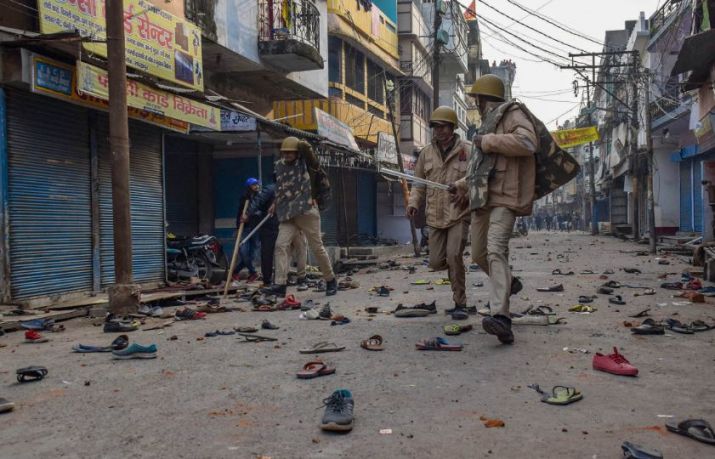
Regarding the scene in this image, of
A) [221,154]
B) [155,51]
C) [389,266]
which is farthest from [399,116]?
[155,51]

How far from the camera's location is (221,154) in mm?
17391

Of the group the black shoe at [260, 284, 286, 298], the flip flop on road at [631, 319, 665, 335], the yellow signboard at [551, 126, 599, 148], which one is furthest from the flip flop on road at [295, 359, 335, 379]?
the yellow signboard at [551, 126, 599, 148]

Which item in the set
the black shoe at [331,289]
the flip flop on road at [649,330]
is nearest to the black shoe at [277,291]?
the black shoe at [331,289]

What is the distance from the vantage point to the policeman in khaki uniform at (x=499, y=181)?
491 centimetres

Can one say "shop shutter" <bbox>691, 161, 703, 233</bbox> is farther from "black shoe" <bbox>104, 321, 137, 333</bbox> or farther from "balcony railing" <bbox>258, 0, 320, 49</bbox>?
"black shoe" <bbox>104, 321, 137, 333</bbox>

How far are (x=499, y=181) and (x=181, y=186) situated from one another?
1186 centimetres

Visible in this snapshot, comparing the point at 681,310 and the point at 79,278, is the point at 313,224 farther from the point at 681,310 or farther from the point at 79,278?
the point at 681,310

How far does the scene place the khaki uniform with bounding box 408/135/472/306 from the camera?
20.4 feet

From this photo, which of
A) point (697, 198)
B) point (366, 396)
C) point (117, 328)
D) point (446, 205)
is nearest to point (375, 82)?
point (697, 198)

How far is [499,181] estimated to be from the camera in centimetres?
517

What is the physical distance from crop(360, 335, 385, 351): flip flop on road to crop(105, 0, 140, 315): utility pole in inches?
125

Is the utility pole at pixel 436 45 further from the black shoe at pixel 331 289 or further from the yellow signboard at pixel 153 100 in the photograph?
the black shoe at pixel 331 289

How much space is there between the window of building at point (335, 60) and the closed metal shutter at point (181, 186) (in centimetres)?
747

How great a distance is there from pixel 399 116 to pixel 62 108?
2195cm
